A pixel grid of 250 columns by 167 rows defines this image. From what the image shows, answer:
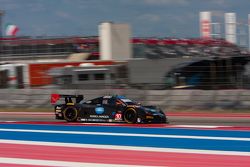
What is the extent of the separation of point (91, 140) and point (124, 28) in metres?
39.9

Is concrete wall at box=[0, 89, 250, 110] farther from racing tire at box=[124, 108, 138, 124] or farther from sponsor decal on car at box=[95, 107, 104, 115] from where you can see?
racing tire at box=[124, 108, 138, 124]

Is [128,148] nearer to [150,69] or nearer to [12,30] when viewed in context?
[150,69]

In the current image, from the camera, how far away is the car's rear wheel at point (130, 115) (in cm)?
1470

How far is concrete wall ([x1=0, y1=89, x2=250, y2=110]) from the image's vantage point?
2009 cm

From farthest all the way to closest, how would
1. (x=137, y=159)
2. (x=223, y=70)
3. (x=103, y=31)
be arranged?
(x=103, y=31) < (x=223, y=70) < (x=137, y=159)

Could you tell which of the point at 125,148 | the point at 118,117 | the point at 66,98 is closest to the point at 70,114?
the point at 66,98

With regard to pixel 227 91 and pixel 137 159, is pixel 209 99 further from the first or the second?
pixel 137 159

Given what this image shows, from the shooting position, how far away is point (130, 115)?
48.6ft

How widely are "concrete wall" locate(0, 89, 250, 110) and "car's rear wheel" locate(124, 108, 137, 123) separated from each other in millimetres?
6411

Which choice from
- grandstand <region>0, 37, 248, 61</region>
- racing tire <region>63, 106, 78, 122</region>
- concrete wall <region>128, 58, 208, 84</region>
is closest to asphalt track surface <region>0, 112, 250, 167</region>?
racing tire <region>63, 106, 78, 122</region>

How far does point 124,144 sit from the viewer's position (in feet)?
30.6

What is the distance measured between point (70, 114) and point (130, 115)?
2.26 meters

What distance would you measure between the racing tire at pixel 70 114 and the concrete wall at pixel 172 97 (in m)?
5.92

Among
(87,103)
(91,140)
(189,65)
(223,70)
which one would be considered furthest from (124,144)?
(189,65)
